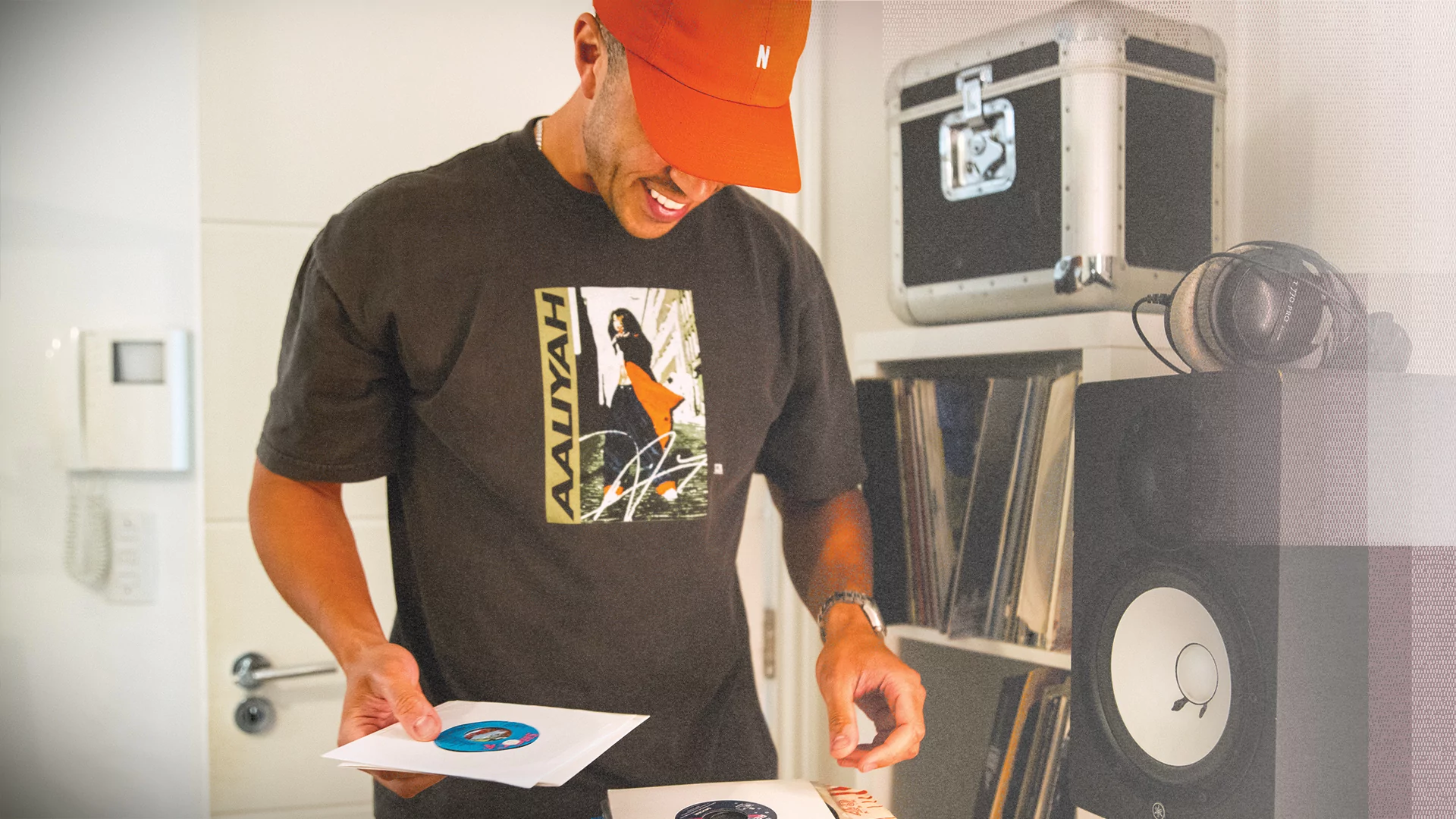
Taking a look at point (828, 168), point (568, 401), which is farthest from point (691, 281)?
point (828, 168)

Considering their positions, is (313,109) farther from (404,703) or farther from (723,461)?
(404,703)

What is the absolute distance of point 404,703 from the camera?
741 millimetres

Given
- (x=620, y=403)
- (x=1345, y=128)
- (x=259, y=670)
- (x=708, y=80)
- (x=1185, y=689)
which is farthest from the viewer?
(x=259, y=670)

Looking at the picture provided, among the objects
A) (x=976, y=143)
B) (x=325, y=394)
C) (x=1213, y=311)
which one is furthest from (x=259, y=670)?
(x=1213, y=311)

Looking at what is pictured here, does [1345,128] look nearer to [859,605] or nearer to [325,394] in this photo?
[859,605]

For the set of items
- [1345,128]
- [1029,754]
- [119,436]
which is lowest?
Answer: [1029,754]

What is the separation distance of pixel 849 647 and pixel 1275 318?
0.46m

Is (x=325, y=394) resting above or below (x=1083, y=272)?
below

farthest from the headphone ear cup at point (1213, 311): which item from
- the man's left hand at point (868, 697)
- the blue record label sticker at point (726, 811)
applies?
the blue record label sticker at point (726, 811)

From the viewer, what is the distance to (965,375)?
1353 mm

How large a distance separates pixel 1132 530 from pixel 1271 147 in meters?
0.30

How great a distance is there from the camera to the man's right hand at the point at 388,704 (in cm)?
72

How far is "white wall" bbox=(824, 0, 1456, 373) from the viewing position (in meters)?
0.57

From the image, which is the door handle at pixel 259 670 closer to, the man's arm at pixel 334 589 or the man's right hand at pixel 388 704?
the man's arm at pixel 334 589
